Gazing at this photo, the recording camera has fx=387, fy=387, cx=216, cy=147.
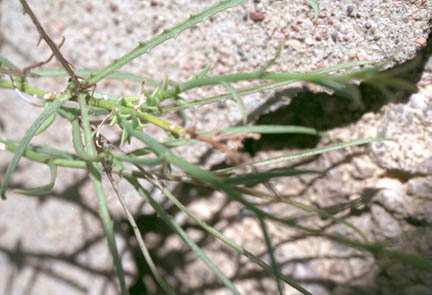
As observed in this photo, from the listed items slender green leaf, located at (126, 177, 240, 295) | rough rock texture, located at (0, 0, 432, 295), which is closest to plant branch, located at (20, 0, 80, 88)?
slender green leaf, located at (126, 177, 240, 295)

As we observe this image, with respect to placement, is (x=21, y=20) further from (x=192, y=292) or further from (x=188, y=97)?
(x=192, y=292)

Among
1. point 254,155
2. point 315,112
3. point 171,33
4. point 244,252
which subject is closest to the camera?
point 244,252

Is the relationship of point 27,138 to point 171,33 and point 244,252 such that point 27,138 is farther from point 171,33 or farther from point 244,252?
point 244,252

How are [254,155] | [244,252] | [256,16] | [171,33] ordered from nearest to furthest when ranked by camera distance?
[244,252], [171,33], [256,16], [254,155]

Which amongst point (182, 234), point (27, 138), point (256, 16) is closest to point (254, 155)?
point (256, 16)

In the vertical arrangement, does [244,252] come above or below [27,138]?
below

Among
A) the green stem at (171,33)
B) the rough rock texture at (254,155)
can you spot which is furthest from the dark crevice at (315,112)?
the green stem at (171,33)

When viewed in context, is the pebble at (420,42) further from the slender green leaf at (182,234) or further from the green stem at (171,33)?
the slender green leaf at (182,234)

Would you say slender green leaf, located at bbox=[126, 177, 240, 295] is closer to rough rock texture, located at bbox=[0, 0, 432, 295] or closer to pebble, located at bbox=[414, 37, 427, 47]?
rough rock texture, located at bbox=[0, 0, 432, 295]

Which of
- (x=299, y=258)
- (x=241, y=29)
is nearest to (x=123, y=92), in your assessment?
(x=241, y=29)
